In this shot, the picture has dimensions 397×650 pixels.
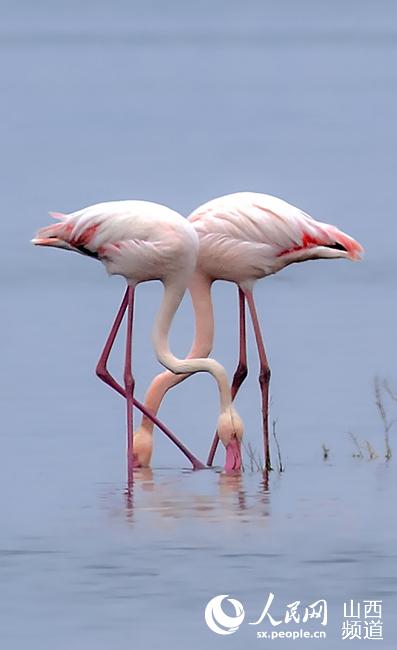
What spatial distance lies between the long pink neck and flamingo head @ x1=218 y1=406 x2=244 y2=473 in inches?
30.8

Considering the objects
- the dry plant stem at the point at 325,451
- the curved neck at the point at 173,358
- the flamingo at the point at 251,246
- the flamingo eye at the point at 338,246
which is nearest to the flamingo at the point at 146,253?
the curved neck at the point at 173,358

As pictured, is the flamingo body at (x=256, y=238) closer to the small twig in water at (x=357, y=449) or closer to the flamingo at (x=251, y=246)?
the flamingo at (x=251, y=246)

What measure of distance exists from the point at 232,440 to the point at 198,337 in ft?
3.55

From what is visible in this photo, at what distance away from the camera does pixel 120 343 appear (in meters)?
18.8

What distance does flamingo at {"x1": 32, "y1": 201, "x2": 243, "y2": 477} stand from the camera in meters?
14.9


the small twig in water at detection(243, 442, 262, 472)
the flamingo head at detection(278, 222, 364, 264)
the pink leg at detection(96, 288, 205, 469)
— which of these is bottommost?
the small twig in water at detection(243, 442, 262, 472)

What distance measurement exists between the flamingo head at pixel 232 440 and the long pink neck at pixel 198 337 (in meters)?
0.78

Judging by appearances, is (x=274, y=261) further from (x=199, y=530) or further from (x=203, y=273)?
(x=199, y=530)

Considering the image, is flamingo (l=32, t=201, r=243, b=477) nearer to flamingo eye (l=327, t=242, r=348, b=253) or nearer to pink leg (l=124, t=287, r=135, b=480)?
pink leg (l=124, t=287, r=135, b=480)

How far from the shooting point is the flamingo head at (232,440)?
590 inches

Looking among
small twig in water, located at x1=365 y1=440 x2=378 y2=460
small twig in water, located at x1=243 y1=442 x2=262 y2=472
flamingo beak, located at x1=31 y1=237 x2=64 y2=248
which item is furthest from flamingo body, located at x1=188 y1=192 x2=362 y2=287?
small twig in water, located at x1=365 y1=440 x2=378 y2=460

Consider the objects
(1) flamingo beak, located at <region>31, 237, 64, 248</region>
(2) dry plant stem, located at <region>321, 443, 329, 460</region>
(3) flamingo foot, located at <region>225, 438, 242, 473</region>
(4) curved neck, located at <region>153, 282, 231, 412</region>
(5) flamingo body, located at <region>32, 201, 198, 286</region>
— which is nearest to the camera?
(5) flamingo body, located at <region>32, 201, 198, 286</region>

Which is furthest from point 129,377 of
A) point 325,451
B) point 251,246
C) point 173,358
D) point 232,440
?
point 325,451

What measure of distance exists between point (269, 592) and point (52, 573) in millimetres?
972
